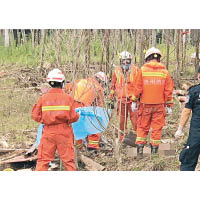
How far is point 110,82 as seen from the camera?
534cm

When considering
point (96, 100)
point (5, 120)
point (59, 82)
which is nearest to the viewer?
point (59, 82)

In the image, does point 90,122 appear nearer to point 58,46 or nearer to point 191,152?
point 58,46

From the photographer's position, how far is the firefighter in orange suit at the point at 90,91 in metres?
5.25

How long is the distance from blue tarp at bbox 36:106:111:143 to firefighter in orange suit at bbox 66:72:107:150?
0.10 metres

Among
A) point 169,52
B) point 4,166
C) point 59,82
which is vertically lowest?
point 4,166

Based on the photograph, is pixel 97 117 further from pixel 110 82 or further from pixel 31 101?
pixel 31 101

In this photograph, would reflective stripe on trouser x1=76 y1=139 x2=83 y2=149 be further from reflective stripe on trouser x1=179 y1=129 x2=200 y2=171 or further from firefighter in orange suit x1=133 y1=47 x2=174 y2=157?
reflective stripe on trouser x1=179 y1=129 x2=200 y2=171

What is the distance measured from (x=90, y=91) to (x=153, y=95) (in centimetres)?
87

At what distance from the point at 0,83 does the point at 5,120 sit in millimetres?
578

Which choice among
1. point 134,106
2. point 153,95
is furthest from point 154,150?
point 153,95

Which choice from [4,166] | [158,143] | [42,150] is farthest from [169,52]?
[4,166]

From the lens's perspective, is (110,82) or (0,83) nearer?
(110,82)

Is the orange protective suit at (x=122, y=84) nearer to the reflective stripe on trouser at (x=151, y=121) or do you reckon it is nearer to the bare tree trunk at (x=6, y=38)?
the reflective stripe on trouser at (x=151, y=121)

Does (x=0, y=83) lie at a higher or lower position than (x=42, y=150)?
higher
